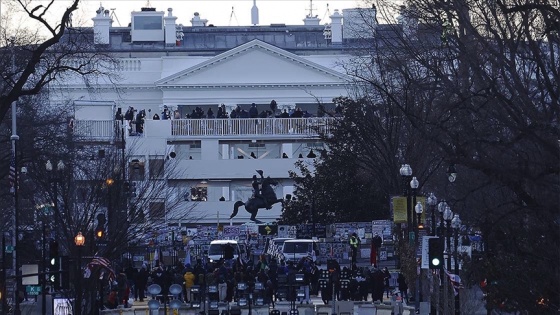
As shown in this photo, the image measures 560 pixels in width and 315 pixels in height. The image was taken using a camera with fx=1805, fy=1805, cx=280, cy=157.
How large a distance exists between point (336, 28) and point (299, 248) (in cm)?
6538

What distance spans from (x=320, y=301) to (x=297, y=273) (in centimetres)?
266

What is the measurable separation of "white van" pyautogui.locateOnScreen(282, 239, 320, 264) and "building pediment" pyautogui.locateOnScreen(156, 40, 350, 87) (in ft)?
185

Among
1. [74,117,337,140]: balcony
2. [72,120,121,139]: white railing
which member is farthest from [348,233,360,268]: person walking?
[74,117,337,140]: balcony

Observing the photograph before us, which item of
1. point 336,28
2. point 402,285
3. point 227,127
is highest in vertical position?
point 336,28

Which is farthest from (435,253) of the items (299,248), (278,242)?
(278,242)

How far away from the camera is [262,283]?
55.5 m

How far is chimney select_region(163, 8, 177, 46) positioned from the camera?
5241 inches

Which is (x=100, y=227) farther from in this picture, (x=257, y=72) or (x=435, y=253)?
(x=257, y=72)

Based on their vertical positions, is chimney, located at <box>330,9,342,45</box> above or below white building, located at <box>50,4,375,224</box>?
above

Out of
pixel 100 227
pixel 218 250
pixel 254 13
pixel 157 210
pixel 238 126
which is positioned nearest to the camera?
pixel 100 227

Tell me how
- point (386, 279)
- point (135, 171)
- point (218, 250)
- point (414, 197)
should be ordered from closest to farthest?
point (414, 197) < point (386, 279) < point (218, 250) < point (135, 171)

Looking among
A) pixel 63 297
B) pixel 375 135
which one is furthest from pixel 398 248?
pixel 63 297

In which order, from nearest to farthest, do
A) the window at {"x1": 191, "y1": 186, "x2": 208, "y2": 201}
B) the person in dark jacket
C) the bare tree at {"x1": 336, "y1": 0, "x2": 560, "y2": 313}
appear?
the bare tree at {"x1": 336, "y1": 0, "x2": 560, "y2": 313} < the person in dark jacket < the window at {"x1": 191, "y1": 186, "x2": 208, "y2": 201}

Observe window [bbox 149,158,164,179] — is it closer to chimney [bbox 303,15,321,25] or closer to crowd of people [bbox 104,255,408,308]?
crowd of people [bbox 104,255,408,308]
